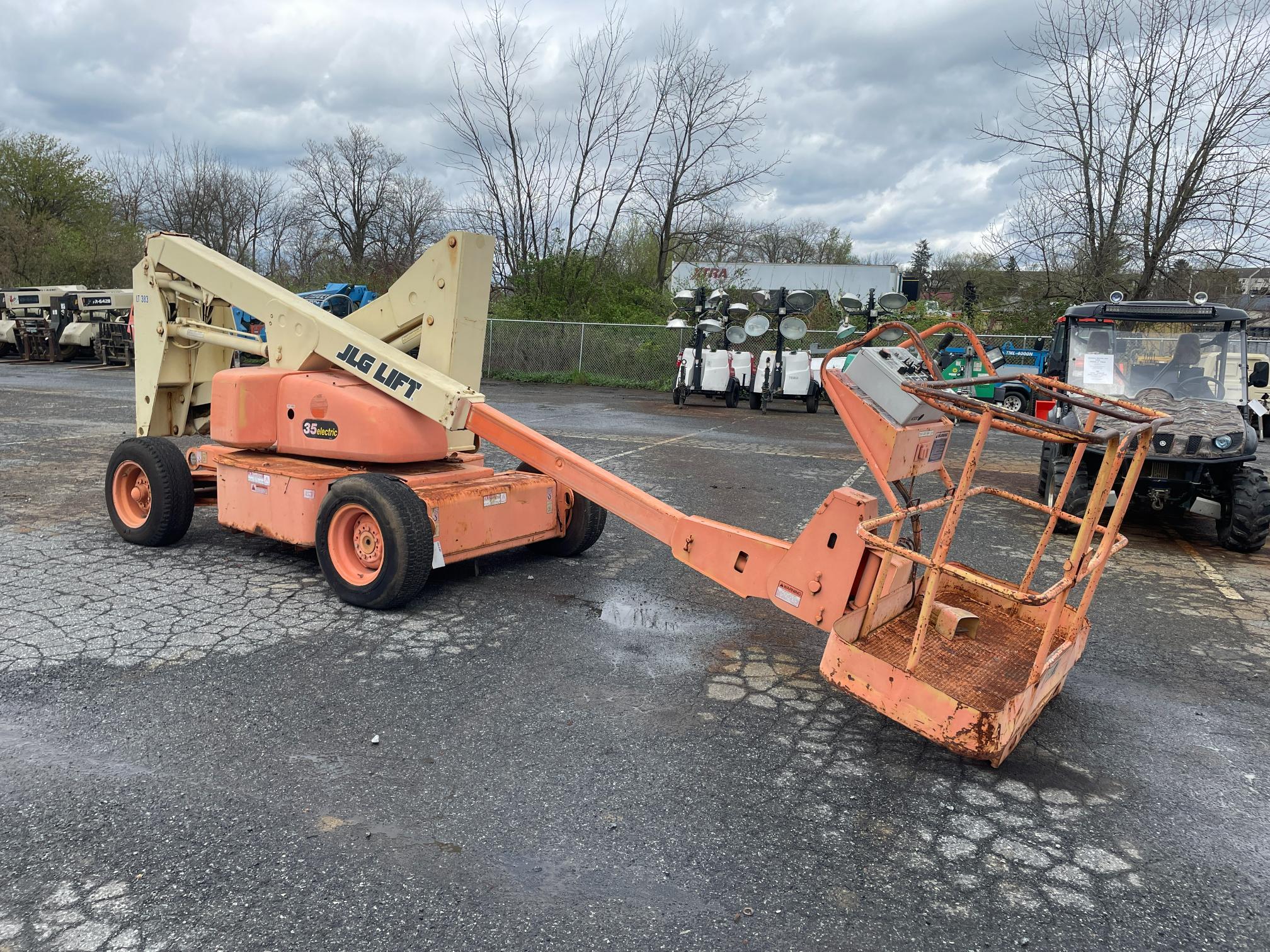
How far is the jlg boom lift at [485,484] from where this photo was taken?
136 inches

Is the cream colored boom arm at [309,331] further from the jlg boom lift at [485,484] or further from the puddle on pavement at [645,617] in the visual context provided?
the puddle on pavement at [645,617]

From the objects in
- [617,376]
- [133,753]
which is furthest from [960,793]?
[617,376]

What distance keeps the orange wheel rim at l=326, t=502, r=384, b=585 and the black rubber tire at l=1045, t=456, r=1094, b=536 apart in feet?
18.4

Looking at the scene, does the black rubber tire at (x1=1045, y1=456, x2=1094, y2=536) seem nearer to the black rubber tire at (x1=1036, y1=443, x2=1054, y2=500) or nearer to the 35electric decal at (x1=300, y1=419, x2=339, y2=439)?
the black rubber tire at (x1=1036, y1=443, x2=1054, y2=500)

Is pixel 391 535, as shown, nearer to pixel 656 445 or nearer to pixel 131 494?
pixel 131 494

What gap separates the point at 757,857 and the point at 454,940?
1.03 meters

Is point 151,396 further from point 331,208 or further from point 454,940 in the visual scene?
point 331,208

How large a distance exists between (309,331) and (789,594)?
365 cm

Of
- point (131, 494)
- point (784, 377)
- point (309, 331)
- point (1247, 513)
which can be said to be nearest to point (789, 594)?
point (309, 331)

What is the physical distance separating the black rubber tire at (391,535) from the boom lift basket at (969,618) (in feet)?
7.86

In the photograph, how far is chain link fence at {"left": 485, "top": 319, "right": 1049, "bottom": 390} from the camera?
24.9 meters

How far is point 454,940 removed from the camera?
96.8 inches

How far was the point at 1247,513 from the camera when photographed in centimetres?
739

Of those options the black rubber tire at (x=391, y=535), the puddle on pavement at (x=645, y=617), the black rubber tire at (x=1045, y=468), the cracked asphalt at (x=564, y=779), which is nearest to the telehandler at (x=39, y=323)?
the cracked asphalt at (x=564, y=779)
